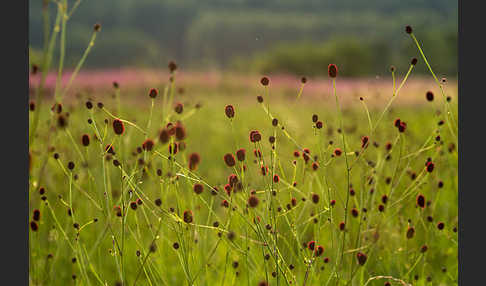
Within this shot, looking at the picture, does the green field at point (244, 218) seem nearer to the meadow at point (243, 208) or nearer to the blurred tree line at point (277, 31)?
the meadow at point (243, 208)

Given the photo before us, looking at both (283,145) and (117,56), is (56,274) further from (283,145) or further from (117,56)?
(117,56)

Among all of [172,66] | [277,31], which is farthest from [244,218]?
[277,31]

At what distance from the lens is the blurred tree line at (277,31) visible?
51.7 feet

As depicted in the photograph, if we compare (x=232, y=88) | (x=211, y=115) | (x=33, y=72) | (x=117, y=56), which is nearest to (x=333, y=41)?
(x=117, y=56)

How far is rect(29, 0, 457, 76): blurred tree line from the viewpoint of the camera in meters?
15.7

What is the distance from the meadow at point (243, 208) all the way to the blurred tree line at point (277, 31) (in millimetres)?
12031

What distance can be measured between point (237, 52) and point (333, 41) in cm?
400

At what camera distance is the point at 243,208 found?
1.42 metres

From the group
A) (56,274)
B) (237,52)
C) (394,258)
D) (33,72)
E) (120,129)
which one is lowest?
(56,274)

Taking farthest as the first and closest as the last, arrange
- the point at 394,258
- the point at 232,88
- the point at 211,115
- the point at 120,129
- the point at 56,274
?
the point at 232,88 → the point at 211,115 → the point at 56,274 → the point at 394,258 → the point at 120,129

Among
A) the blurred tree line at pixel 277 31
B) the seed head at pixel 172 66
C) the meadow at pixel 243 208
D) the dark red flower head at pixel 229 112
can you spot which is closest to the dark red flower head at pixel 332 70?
the meadow at pixel 243 208

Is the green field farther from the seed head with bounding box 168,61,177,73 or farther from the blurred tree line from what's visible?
the blurred tree line

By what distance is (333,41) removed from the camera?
716 inches

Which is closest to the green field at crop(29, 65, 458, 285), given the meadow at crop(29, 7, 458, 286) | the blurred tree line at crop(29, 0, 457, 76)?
the meadow at crop(29, 7, 458, 286)
